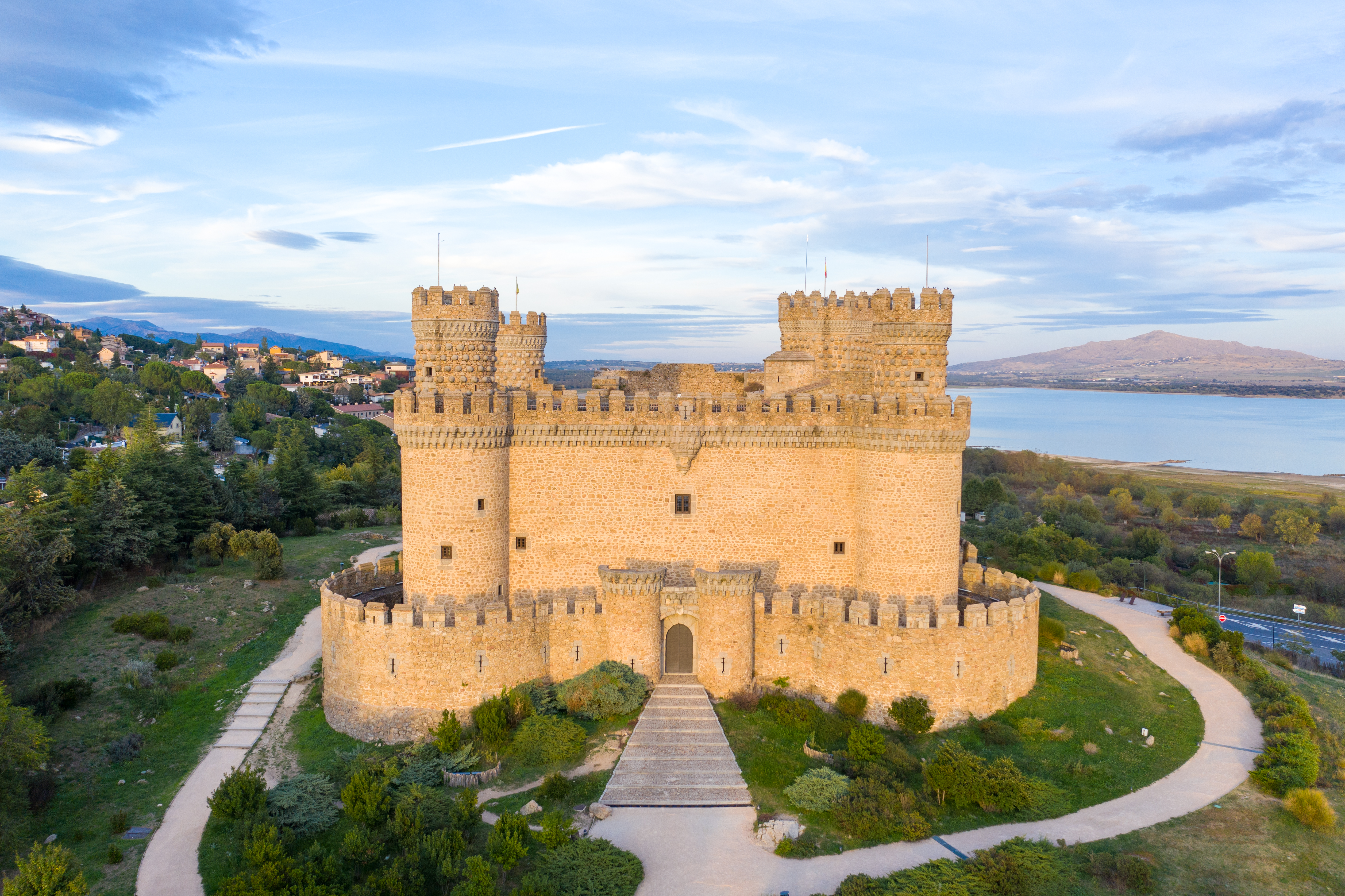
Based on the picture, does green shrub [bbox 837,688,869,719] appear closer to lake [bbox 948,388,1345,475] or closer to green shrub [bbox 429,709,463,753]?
green shrub [bbox 429,709,463,753]

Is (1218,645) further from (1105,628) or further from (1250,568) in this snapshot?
(1250,568)

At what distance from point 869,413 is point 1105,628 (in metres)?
17.0

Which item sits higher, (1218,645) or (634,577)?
(634,577)

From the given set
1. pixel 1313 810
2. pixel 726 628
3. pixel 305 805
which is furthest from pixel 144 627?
pixel 1313 810

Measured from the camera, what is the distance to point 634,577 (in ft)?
77.7

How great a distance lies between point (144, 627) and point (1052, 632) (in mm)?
33797

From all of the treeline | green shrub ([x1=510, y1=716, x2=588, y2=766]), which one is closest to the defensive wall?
green shrub ([x1=510, y1=716, x2=588, y2=766])

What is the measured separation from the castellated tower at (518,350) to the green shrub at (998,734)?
802 inches

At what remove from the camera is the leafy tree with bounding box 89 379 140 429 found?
70.2 m

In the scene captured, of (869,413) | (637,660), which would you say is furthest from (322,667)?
(869,413)

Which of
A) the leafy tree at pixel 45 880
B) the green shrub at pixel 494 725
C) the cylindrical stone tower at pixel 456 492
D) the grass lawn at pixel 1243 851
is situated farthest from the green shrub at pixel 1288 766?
the leafy tree at pixel 45 880

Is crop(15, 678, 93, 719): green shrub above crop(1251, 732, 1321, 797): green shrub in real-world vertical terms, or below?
below

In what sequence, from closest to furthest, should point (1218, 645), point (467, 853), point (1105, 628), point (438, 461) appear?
1. point (467, 853)
2. point (438, 461)
3. point (1218, 645)
4. point (1105, 628)

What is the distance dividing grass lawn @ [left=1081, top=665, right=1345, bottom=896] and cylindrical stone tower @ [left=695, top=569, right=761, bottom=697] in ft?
32.8
